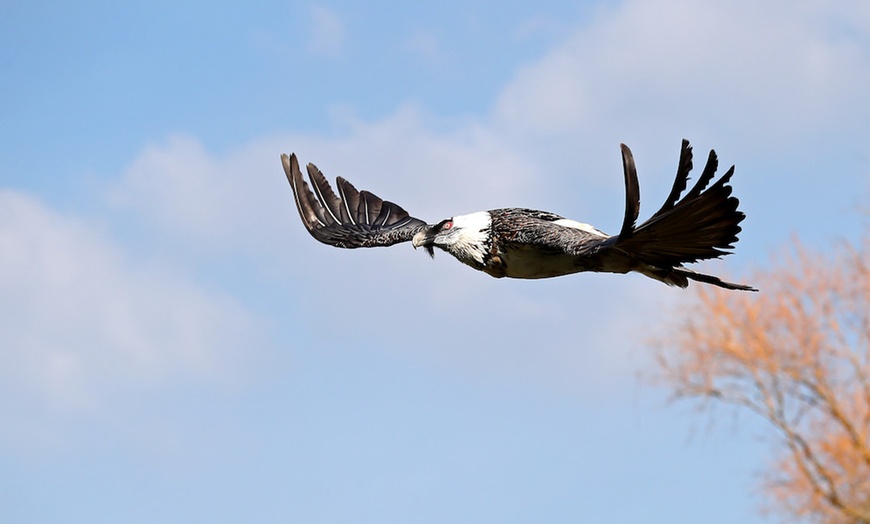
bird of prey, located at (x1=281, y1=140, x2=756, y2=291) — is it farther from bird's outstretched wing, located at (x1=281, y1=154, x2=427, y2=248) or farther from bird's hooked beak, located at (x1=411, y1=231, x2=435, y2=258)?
bird's outstretched wing, located at (x1=281, y1=154, x2=427, y2=248)

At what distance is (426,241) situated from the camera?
264 inches

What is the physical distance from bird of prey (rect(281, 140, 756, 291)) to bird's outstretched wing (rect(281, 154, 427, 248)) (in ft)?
2.84

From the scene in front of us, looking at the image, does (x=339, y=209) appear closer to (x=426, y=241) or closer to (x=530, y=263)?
(x=426, y=241)

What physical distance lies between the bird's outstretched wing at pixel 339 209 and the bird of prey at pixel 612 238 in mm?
866

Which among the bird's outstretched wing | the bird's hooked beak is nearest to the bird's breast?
the bird's hooked beak

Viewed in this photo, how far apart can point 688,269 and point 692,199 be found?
3.32 feet

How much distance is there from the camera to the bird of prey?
5.17 m

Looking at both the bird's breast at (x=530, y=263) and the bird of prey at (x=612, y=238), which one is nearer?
the bird of prey at (x=612, y=238)

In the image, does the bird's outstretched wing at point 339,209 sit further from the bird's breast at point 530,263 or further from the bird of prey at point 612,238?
the bird's breast at point 530,263

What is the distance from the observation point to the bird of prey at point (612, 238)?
5.17m

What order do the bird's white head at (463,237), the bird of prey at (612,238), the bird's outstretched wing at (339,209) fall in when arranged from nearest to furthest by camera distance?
the bird of prey at (612,238), the bird's white head at (463,237), the bird's outstretched wing at (339,209)

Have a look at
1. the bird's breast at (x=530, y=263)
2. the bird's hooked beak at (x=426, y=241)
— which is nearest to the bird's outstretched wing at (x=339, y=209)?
the bird's hooked beak at (x=426, y=241)

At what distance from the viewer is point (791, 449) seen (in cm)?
1989

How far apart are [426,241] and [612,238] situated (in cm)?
137
